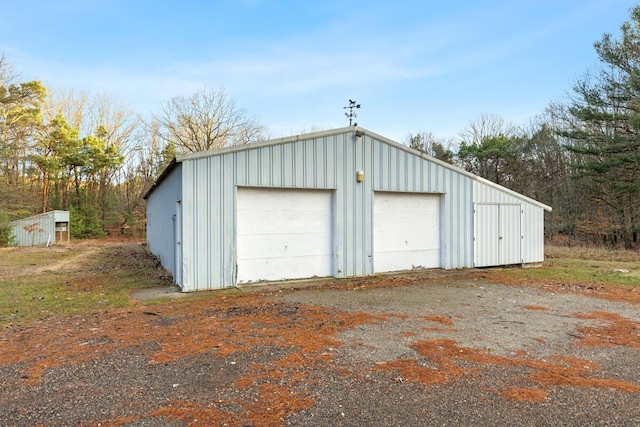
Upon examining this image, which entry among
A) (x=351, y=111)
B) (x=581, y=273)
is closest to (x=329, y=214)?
(x=351, y=111)

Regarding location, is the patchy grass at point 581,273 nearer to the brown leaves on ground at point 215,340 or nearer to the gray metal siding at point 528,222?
the gray metal siding at point 528,222

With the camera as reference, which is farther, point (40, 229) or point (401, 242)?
point (40, 229)

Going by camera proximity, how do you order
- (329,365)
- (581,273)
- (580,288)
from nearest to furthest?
1. (329,365)
2. (580,288)
3. (581,273)

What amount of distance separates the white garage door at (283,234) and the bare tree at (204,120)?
19.7m

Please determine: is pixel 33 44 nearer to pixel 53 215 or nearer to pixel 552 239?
pixel 53 215

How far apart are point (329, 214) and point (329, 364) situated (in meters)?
5.15

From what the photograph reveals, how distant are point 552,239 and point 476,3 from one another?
49.0 feet

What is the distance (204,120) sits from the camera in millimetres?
26688

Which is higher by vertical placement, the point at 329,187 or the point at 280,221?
the point at 329,187

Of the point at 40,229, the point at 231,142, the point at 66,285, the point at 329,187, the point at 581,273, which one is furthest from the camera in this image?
the point at 231,142

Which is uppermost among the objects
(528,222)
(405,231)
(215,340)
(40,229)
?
(528,222)

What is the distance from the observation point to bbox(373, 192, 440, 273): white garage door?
9.01 metres

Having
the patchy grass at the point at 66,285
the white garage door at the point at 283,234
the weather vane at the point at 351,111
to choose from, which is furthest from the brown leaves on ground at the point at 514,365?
the weather vane at the point at 351,111

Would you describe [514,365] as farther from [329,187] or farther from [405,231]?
[405,231]
